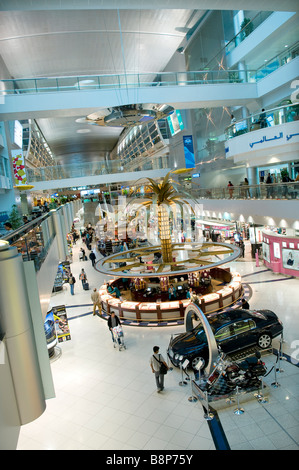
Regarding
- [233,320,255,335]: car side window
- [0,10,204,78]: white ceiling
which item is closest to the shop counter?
[233,320,255,335]: car side window

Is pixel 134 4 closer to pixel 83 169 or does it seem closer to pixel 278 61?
pixel 278 61

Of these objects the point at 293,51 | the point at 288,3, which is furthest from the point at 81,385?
the point at 293,51

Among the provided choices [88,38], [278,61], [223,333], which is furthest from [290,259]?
[88,38]

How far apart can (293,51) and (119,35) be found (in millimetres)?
15315

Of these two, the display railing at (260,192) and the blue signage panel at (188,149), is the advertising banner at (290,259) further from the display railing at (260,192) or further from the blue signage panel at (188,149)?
the blue signage panel at (188,149)

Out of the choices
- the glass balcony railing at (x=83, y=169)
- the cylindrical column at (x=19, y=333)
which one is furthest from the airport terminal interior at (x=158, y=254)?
the glass balcony railing at (x=83, y=169)

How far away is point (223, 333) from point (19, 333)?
7359 millimetres

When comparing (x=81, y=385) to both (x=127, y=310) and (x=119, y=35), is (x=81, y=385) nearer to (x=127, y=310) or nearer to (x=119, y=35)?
(x=127, y=310)

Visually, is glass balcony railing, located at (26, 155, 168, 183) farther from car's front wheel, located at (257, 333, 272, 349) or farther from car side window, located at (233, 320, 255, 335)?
car's front wheel, located at (257, 333, 272, 349)

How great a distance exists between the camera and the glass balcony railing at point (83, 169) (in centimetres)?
2995

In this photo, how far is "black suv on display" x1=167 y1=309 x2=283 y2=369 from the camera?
30.3ft

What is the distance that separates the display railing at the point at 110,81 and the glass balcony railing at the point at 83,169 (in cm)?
1018

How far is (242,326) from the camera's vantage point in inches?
378

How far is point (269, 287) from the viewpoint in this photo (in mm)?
16062
